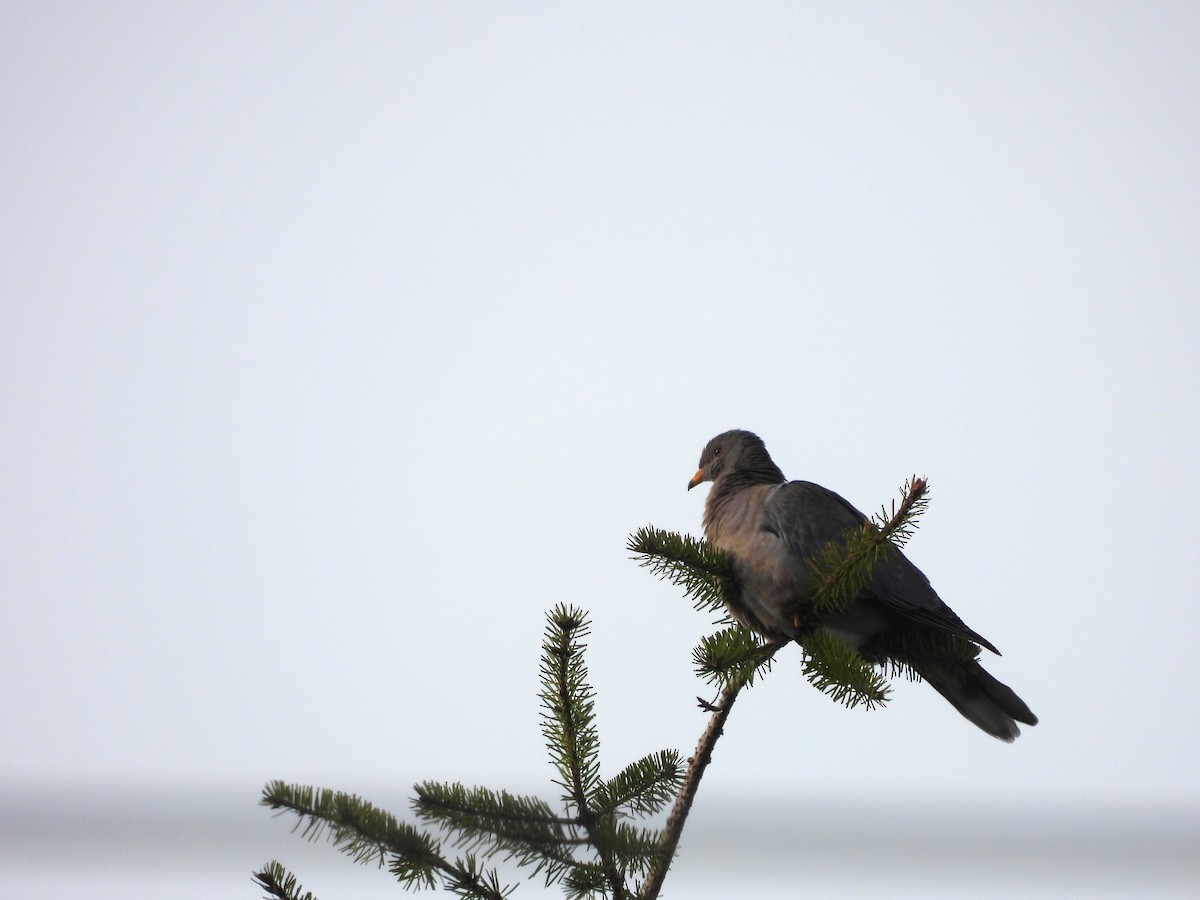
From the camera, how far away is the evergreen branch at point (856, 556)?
253 centimetres

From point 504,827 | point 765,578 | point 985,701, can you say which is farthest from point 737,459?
point 504,827

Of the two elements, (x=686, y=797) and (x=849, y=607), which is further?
(x=849, y=607)

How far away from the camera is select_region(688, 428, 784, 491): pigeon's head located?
4.81 m

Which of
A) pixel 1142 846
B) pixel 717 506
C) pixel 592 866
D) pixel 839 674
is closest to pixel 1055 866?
pixel 1142 846

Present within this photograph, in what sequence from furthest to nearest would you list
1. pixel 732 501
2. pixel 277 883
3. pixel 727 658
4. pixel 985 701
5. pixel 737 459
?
pixel 737 459 → pixel 732 501 → pixel 985 701 → pixel 727 658 → pixel 277 883

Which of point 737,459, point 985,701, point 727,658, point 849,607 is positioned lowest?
point 727,658

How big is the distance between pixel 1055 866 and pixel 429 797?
34.3 ft

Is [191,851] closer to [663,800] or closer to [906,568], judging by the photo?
[906,568]

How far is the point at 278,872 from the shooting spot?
6.00 ft

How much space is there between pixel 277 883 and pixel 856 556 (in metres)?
1.67

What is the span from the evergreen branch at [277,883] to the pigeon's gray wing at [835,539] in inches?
86.7

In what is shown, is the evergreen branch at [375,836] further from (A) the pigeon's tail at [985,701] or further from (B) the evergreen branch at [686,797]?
(A) the pigeon's tail at [985,701]

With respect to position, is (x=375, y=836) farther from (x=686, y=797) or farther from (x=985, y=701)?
(x=985, y=701)

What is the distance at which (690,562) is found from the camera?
3.28 m
